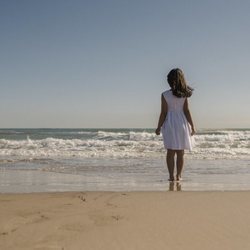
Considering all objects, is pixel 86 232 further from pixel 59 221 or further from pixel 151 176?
pixel 151 176

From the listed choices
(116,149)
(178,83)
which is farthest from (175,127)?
(116,149)

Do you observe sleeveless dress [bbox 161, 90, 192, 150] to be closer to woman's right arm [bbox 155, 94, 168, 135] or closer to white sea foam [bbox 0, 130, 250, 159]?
woman's right arm [bbox 155, 94, 168, 135]

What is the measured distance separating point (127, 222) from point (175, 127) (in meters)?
3.18

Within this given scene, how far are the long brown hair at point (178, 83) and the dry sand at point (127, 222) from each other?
84.7 inches

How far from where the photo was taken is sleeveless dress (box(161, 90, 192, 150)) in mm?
5984

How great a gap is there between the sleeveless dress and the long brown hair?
8cm

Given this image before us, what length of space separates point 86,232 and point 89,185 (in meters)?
3.10

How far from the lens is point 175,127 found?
19.7 ft

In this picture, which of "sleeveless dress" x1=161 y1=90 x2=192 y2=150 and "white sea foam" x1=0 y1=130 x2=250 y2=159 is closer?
"sleeveless dress" x1=161 y1=90 x2=192 y2=150

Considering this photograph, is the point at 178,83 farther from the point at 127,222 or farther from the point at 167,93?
the point at 127,222

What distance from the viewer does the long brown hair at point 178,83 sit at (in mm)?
6027

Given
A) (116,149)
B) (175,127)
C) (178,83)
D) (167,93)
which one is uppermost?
(178,83)

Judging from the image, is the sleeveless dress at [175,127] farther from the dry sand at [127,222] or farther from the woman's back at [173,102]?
the dry sand at [127,222]

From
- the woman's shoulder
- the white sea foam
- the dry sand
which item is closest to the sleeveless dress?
the woman's shoulder
